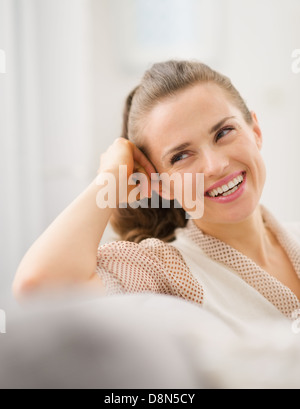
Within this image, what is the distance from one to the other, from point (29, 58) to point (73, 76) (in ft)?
0.78

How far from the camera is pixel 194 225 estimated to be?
38.8 inches

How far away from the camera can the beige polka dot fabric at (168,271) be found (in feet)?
2.48

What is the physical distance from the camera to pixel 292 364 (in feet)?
1.63

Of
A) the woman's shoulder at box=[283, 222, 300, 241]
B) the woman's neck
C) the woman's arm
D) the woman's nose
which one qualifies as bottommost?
the woman's shoulder at box=[283, 222, 300, 241]

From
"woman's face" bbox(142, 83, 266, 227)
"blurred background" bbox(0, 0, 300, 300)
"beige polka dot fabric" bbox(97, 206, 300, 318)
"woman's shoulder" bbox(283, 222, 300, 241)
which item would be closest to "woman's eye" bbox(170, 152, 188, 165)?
"woman's face" bbox(142, 83, 266, 227)

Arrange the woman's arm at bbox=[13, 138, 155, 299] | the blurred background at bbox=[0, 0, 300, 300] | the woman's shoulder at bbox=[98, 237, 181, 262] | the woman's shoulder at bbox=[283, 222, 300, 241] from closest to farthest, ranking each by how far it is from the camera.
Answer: the woman's arm at bbox=[13, 138, 155, 299], the woman's shoulder at bbox=[98, 237, 181, 262], the woman's shoulder at bbox=[283, 222, 300, 241], the blurred background at bbox=[0, 0, 300, 300]

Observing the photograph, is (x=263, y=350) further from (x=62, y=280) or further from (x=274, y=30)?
(x=274, y=30)

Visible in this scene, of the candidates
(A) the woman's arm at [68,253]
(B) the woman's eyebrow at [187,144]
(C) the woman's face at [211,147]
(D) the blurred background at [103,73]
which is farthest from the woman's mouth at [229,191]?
(D) the blurred background at [103,73]

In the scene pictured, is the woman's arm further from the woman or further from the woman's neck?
the woman's neck

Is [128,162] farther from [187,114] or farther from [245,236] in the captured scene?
[245,236]

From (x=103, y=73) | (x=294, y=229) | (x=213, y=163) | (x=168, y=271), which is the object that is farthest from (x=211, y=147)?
(x=103, y=73)

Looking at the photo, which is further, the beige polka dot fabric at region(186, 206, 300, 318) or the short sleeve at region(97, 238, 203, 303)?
the beige polka dot fabric at region(186, 206, 300, 318)

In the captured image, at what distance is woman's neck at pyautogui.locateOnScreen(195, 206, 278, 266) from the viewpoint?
0.96 metres

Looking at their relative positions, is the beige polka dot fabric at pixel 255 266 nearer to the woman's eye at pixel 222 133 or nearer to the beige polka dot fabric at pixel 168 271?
the beige polka dot fabric at pixel 168 271
